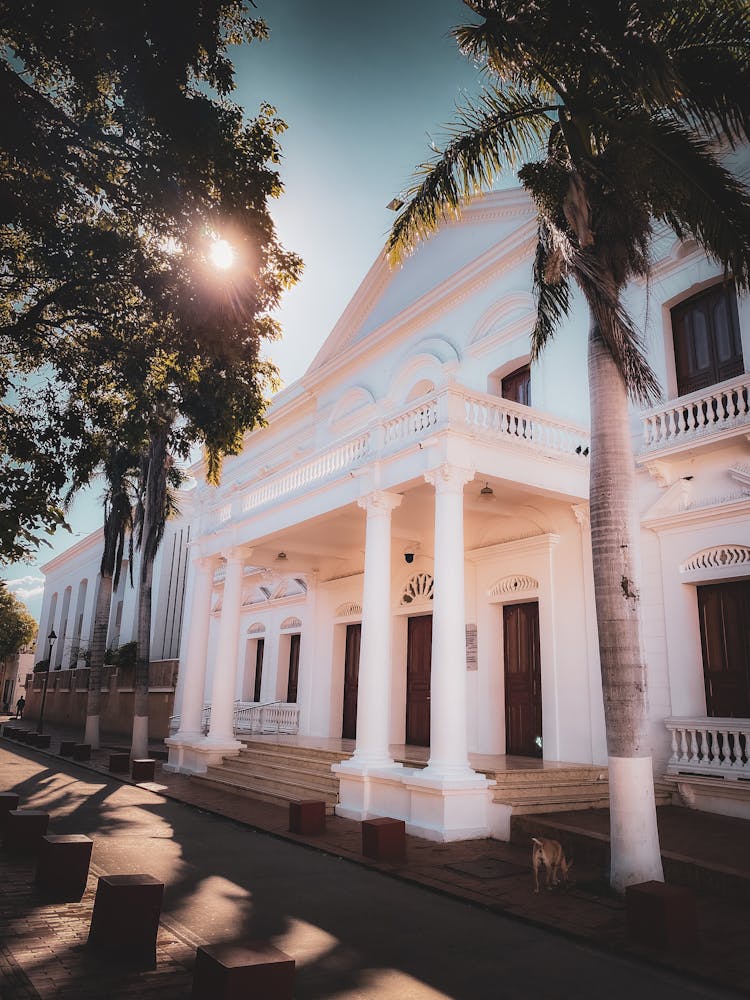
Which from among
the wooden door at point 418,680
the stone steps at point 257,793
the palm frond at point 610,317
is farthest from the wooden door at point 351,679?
the palm frond at point 610,317

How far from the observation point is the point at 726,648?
34.5ft

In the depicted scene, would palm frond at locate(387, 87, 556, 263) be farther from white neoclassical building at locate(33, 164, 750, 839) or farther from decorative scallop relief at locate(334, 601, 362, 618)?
decorative scallop relief at locate(334, 601, 362, 618)

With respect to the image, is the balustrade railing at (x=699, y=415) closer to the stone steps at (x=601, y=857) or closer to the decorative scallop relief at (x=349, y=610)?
the stone steps at (x=601, y=857)

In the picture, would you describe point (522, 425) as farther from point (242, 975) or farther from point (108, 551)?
point (108, 551)

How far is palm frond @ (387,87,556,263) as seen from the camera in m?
8.41

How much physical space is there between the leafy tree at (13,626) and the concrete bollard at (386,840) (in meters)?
48.1

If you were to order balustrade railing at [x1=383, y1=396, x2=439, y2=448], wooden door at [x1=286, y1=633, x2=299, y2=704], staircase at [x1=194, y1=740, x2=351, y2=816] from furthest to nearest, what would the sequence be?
wooden door at [x1=286, y1=633, x2=299, y2=704] < staircase at [x1=194, y1=740, x2=351, y2=816] < balustrade railing at [x1=383, y1=396, x2=439, y2=448]

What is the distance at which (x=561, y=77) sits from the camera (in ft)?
25.6

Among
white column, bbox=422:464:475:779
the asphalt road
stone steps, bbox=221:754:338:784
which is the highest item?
white column, bbox=422:464:475:779

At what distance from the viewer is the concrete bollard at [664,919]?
5.20 metres

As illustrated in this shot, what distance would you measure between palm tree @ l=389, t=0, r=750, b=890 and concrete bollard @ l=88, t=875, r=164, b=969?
4.12 metres

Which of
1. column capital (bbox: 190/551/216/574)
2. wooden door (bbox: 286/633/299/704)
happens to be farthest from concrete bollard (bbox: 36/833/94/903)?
wooden door (bbox: 286/633/299/704)

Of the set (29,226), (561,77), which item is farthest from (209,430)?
(561,77)

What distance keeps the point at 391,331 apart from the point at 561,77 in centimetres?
1050
